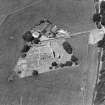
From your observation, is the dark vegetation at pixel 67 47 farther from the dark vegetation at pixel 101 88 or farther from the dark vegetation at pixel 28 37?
the dark vegetation at pixel 28 37

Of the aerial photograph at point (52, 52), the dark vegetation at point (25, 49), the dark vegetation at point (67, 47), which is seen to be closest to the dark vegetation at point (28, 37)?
the aerial photograph at point (52, 52)

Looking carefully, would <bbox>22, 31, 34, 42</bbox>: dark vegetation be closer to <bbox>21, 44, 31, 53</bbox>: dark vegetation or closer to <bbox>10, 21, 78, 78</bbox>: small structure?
<bbox>10, 21, 78, 78</bbox>: small structure

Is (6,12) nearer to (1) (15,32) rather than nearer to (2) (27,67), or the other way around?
(1) (15,32)

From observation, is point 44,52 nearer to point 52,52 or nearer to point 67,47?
point 52,52

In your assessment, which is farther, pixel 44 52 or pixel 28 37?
pixel 28 37

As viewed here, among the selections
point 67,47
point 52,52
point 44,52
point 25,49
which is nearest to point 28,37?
point 25,49

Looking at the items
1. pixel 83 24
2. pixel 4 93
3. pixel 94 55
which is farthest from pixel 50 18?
pixel 4 93

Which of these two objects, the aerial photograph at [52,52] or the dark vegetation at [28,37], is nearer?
the aerial photograph at [52,52]

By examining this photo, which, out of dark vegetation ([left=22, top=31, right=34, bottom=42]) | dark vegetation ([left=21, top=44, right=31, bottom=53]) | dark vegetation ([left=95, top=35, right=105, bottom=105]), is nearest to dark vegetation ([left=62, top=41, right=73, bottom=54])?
dark vegetation ([left=95, top=35, right=105, bottom=105])
